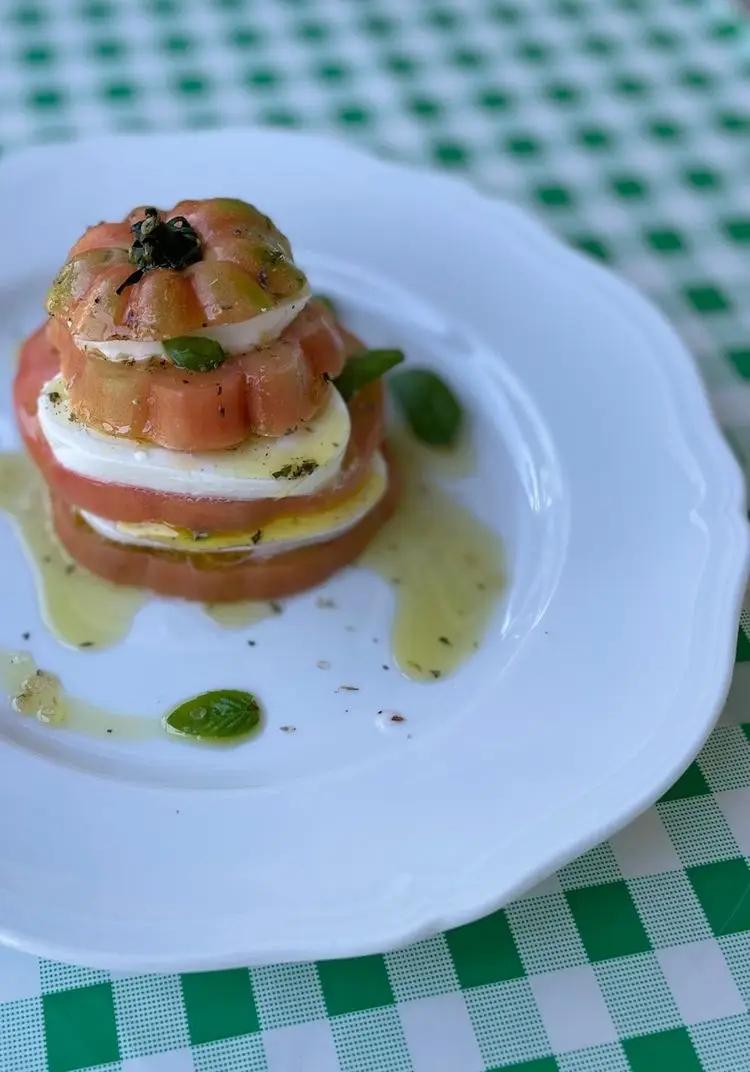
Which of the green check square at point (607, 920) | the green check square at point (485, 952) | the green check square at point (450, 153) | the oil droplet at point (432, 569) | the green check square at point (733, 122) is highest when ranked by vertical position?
the green check square at point (450, 153)

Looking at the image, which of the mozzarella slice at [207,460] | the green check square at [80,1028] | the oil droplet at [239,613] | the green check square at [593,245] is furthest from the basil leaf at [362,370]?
the green check square at [80,1028]

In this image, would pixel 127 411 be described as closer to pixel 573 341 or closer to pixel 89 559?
pixel 89 559

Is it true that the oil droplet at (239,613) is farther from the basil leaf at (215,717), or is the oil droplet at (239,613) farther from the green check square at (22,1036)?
the green check square at (22,1036)

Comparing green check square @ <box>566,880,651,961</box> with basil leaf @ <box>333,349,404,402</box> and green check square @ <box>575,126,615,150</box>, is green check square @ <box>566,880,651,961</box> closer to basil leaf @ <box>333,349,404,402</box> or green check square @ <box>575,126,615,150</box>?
basil leaf @ <box>333,349,404,402</box>

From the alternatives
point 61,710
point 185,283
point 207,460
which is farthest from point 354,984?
point 185,283

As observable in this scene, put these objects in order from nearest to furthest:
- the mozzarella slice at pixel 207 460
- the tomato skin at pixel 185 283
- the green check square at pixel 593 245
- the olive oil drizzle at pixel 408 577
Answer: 1. the tomato skin at pixel 185 283
2. the mozzarella slice at pixel 207 460
3. the olive oil drizzle at pixel 408 577
4. the green check square at pixel 593 245

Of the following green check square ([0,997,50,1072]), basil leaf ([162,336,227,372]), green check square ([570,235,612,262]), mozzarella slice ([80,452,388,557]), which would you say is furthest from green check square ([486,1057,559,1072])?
green check square ([570,235,612,262])

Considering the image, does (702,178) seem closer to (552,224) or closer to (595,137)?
(595,137)
